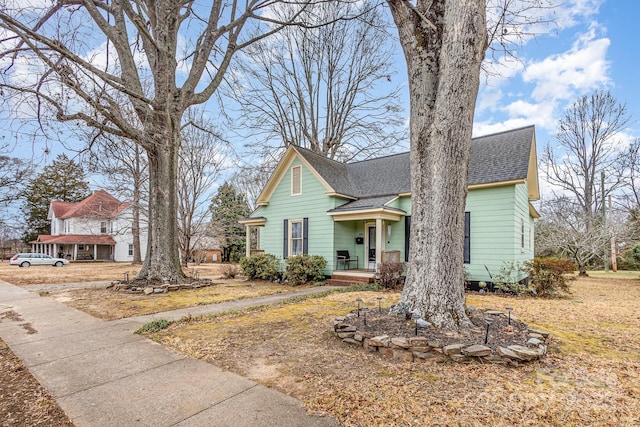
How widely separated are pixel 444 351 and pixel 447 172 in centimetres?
260

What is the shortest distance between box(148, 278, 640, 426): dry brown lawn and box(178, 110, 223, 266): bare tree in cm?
1570

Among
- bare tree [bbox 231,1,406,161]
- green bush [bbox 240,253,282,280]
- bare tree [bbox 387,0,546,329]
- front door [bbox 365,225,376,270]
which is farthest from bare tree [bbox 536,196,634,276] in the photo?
bare tree [bbox 387,0,546,329]

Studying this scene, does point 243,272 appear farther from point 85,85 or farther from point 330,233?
point 85,85

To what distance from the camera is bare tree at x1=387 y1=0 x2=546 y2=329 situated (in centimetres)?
477

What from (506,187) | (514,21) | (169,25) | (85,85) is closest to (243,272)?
(85,85)

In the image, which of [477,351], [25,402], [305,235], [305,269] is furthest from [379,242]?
[25,402]

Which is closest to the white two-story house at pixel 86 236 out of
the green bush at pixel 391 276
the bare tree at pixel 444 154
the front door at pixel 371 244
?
the front door at pixel 371 244

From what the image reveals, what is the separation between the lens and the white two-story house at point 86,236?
29422mm

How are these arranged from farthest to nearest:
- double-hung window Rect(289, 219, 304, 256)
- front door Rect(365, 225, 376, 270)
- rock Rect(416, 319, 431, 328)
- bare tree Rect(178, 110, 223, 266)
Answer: bare tree Rect(178, 110, 223, 266) → double-hung window Rect(289, 219, 304, 256) → front door Rect(365, 225, 376, 270) → rock Rect(416, 319, 431, 328)

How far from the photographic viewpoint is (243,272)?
14102 millimetres

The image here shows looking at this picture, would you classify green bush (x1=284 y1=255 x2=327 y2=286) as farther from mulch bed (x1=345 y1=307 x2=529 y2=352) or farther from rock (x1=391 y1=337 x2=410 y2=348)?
rock (x1=391 y1=337 x2=410 y2=348)

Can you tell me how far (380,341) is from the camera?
163 inches

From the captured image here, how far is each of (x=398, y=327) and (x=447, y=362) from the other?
869 millimetres

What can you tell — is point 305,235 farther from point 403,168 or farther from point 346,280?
point 403,168
